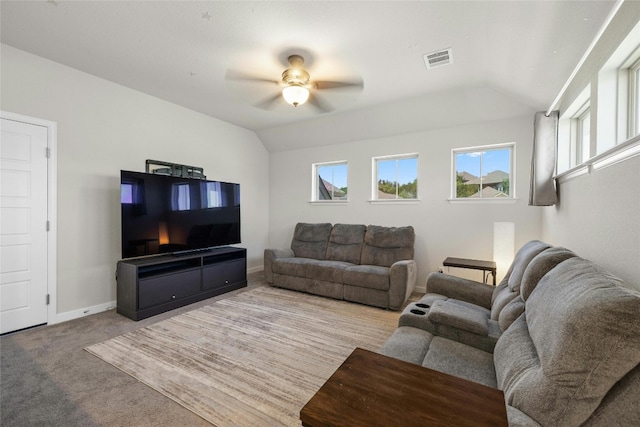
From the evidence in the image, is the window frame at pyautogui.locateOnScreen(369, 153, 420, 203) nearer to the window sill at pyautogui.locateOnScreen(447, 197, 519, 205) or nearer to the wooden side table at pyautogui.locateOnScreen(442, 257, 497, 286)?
the window sill at pyautogui.locateOnScreen(447, 197, 519, 205)

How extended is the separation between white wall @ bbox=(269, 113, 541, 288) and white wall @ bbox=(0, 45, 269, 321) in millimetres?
2369

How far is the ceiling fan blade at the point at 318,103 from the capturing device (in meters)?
2.68

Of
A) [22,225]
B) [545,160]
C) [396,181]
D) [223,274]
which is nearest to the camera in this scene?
[545,160]

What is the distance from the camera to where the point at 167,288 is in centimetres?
325

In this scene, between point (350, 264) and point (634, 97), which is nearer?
point (634, 97)

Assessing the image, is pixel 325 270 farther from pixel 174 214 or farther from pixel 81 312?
pixel 81 312

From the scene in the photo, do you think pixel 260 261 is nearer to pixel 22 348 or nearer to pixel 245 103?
pixel 245 103

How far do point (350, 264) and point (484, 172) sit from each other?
7.76 ft

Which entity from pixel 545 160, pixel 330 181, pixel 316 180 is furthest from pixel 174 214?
Answer: pixel 545 160

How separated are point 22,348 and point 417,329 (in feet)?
11.1

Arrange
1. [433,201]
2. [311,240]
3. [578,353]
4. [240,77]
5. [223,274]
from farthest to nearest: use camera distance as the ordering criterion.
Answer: [311,240]
[433,201]
[223,274]
[240,77]
[578,353]

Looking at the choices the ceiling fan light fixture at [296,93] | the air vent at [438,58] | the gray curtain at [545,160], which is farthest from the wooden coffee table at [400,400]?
the air vent at [438,58]

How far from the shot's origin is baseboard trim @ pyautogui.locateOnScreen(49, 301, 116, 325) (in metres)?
2.92

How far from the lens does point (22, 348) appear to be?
2350 millimetres
